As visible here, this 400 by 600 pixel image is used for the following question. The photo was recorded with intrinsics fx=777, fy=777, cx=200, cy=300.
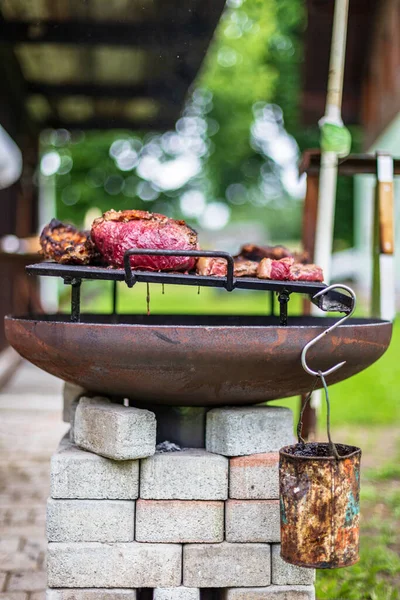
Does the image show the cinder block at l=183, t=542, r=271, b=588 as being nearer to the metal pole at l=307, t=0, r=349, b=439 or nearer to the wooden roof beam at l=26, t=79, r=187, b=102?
the metal pole at l=307, t=0, r=349, b=439

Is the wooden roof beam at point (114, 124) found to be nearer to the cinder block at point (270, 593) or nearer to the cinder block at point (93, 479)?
the cinder block at point (93, 479)

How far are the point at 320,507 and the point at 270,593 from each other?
2.02 ft

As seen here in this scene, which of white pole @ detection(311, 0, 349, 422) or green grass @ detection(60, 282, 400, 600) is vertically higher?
white pole @ detection(311, 0, 349, 422)

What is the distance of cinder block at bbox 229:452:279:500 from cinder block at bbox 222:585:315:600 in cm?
30

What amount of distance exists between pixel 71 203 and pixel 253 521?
18.0 meters

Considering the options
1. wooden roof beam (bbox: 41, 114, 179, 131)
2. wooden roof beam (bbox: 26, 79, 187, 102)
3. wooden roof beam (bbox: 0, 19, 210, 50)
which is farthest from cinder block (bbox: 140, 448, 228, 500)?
wooden roof beam (bbox: 41, 114, 179, 131)

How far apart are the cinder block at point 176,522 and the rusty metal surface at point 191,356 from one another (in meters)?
0.35

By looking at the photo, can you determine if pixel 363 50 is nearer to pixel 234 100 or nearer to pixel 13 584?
pixel 234 100

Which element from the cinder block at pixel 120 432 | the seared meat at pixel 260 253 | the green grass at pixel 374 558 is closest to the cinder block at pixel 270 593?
the cinder block at pixel 120 432

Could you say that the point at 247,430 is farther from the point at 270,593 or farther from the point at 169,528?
the point at 270,593

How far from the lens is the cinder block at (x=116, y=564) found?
258 cm

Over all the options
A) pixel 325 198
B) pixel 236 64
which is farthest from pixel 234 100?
pixel 325 198

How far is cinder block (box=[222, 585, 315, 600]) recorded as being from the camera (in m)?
2.62

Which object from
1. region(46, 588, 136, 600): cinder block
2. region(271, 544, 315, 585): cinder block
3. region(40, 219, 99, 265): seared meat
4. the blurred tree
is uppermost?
the blurred tree
